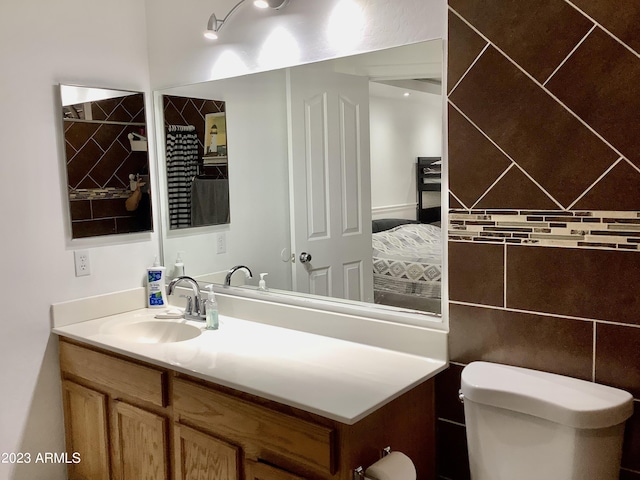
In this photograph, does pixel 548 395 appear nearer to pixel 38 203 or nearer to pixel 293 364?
pixel 293 364

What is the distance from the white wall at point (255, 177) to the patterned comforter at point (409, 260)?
470mm

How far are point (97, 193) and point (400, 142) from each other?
1365 millimetres

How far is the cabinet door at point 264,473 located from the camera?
62.1 inches

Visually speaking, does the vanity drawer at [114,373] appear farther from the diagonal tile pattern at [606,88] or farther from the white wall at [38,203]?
the diagonal tile pattern at [606,88]

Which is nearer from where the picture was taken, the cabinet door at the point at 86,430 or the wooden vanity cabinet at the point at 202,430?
the wooden vanity cabinet at the point at 202,430

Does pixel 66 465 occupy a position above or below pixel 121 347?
below

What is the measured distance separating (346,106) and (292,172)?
38 cm

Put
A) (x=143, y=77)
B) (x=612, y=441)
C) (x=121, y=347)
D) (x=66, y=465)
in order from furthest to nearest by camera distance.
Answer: (x=143, y=77) → (x=66, y=465) → (x=121, y=347) → (x=612, y=441)

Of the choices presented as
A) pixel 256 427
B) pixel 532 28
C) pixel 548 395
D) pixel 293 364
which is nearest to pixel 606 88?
pixel 532 28

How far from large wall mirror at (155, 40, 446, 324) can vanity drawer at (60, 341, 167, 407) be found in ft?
1.95

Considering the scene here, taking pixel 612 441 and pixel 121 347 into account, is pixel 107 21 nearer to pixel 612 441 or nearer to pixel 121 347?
pixel 121 347

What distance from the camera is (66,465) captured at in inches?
95.9

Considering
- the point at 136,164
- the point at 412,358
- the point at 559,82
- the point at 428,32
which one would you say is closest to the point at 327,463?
the point at 412,358

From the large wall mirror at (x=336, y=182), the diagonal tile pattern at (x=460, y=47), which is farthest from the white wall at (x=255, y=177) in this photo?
the diagonal tile pattern at (x=460, y=47)
